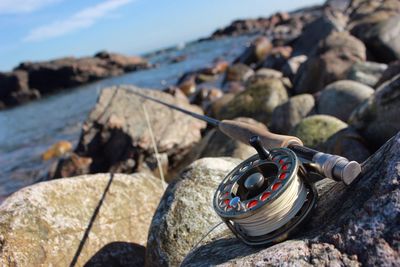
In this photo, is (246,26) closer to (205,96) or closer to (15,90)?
(15,90)

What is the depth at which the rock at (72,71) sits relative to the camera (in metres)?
52.1

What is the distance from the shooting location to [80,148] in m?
9.14

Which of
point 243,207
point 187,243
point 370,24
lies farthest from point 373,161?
point 370,24

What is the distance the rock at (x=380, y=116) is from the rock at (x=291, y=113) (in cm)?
178

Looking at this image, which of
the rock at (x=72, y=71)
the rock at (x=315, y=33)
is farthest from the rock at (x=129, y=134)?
the rock at (x=72, y=71)

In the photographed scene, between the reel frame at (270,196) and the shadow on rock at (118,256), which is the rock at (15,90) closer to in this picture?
the shadow on rock at (118,256)

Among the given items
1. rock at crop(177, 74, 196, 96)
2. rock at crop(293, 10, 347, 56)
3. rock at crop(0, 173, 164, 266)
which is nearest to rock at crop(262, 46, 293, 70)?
rock at crop(293, 10, 347, 56)

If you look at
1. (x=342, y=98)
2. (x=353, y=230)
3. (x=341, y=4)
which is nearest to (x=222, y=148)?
(x=342, y=98)

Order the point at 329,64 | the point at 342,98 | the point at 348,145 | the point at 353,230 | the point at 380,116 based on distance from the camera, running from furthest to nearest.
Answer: the point at 329,64, the point at 342,98, the point at 348,145, the point at 380,116, the point at 353,230

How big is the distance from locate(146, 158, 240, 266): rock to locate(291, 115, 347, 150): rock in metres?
2.46

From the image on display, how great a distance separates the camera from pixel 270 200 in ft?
6.31

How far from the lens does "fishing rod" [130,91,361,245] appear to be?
6.38 feet

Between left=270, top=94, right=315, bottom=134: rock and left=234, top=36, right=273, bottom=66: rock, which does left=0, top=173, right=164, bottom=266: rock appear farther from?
left=234, top=36, right=273, bottom=66: rock

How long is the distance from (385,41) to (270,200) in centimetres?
1007
